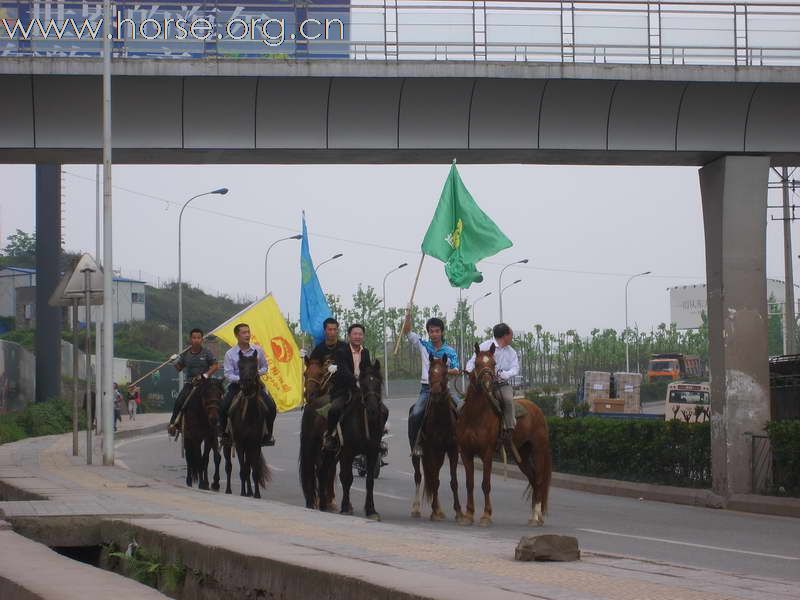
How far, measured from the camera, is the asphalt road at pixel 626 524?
12867 millimetres

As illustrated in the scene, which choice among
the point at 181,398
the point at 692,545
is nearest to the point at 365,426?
the point at 692,545

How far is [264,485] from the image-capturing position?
62.0ft

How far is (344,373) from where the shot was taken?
1603cm

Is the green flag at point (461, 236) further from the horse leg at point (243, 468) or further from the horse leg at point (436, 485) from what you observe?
the horse leg at point (243, 468)

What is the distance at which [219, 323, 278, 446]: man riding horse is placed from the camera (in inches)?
734

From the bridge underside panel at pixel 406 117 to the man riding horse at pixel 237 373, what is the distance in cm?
422

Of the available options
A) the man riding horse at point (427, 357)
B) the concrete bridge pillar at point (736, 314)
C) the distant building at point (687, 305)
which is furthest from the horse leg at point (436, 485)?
the distant building at point (687, 305)

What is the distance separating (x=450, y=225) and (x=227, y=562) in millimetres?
11225

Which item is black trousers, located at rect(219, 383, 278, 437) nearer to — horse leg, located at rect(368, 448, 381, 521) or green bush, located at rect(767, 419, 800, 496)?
horse leg, located at rect(368, 448, 381, 521)

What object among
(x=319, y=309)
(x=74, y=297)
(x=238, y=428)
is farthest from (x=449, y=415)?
(x=74, y=297)

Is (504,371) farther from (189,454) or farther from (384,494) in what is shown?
(189,454)

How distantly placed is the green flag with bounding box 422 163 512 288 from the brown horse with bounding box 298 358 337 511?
2905 millimetres

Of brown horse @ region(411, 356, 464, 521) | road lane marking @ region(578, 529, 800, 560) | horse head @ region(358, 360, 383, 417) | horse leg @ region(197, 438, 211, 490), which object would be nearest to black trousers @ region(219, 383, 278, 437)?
horse leg @ region(197, 438, 211, 490)

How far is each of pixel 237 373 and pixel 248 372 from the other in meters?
0.74
